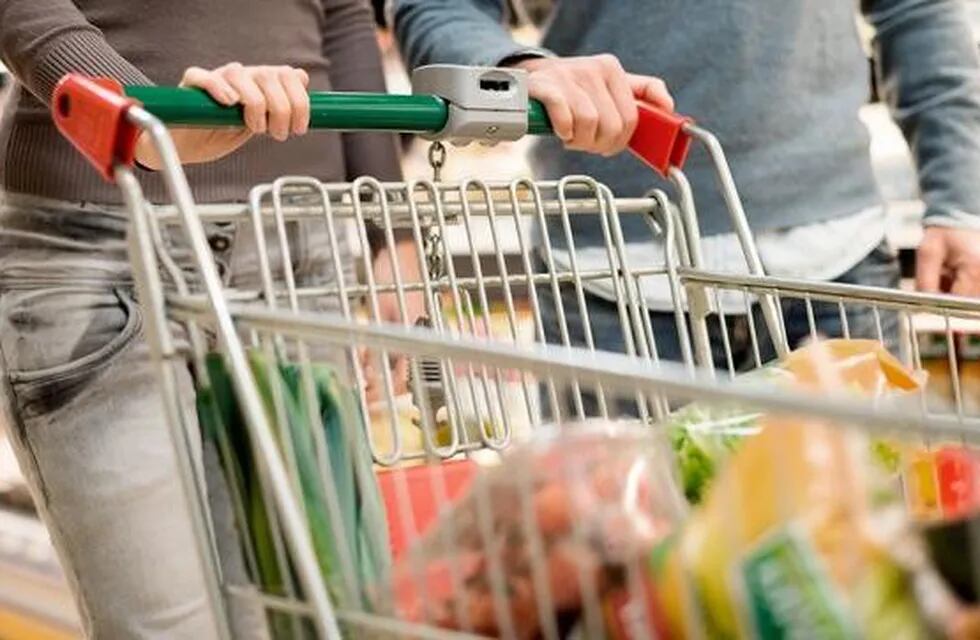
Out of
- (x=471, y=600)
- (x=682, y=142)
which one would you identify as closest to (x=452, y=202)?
(x=682, y=142)

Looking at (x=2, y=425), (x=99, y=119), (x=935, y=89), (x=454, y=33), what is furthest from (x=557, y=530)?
(x=2, y=425)

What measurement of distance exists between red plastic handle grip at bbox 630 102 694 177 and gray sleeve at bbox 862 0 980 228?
381 millimetres

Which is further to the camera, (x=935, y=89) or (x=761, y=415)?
(x=935, y=89)

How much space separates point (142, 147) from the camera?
1.02m

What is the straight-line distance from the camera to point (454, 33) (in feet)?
4.39

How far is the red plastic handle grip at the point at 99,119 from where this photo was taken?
905mm

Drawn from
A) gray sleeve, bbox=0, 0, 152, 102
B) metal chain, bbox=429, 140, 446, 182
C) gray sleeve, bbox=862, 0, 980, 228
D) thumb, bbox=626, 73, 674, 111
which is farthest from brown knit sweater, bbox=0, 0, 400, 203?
gray sleeve, bbox=862, 0, 980, 228

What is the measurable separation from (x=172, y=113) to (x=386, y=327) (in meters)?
0.27

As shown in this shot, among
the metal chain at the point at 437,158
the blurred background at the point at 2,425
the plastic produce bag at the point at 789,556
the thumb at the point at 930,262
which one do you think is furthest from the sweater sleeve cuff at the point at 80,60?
the blurred background at the point at 2,425

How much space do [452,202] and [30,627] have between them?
166 cm

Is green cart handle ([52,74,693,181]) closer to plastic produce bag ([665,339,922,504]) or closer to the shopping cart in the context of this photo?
the shopping cart

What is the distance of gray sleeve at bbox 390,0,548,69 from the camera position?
127 centimetres

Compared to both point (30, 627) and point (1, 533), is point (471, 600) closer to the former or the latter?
point (30, 627)

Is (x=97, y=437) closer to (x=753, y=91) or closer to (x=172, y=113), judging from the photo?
(x=172, y=113)
